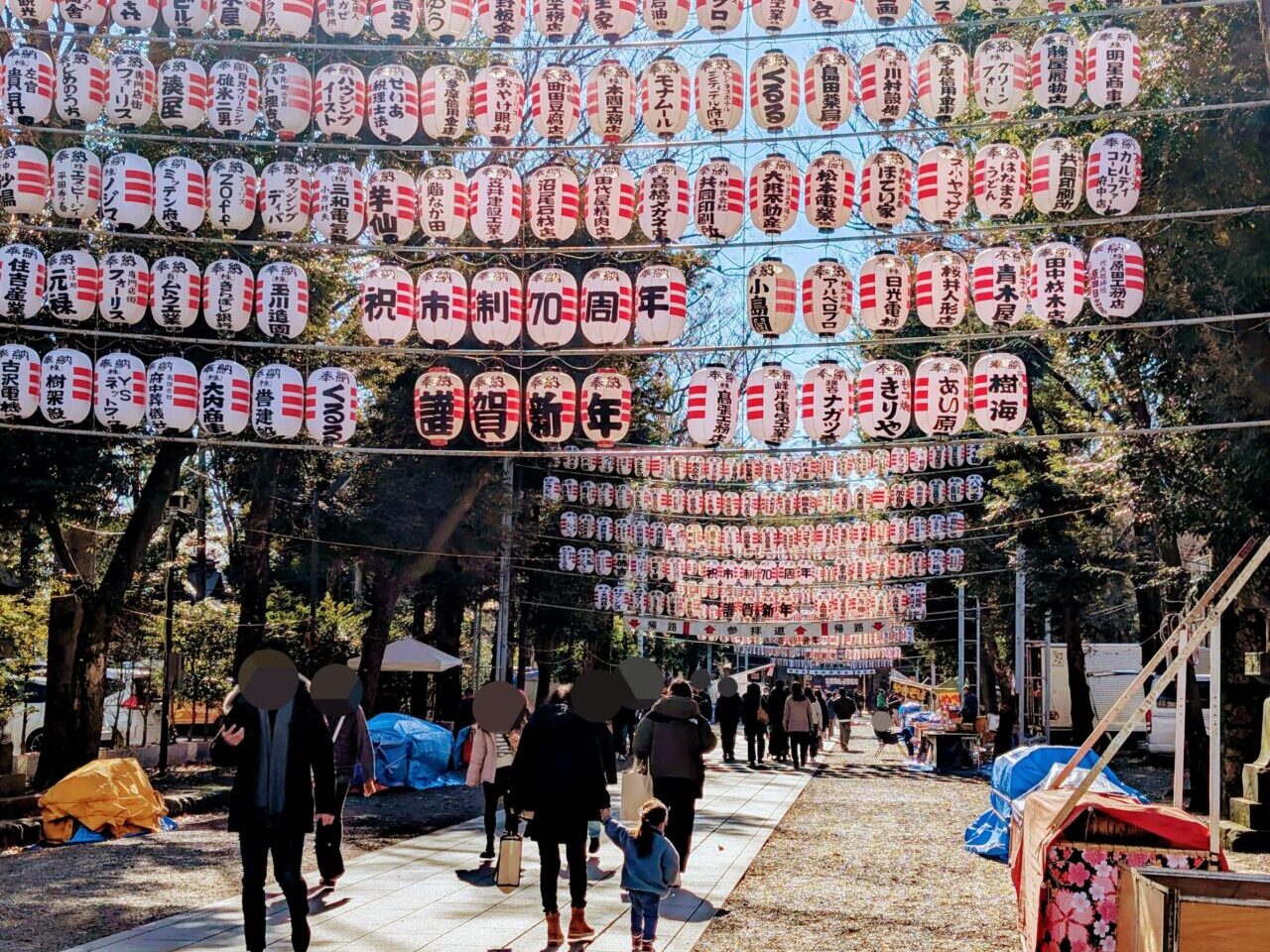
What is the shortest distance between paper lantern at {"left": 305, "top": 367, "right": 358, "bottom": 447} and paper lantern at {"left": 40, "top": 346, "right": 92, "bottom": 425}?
2.71 metres

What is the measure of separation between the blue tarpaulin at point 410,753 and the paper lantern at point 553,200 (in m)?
11.6

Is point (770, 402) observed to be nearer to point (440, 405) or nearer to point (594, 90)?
point (440, 405)

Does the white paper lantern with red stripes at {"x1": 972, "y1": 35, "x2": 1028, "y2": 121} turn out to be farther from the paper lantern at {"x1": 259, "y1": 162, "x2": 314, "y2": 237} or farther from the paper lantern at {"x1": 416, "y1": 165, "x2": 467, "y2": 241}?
the paper lantern at {"x1": 259, "y1": 162, "x2": 314, "y2": 237}

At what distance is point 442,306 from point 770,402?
458cm

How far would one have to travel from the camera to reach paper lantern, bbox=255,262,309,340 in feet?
55.8

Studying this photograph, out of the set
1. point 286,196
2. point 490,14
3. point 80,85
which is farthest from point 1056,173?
point 80,85

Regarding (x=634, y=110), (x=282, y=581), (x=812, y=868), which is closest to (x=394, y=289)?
(x=634, y=110)

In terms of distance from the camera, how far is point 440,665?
107ft

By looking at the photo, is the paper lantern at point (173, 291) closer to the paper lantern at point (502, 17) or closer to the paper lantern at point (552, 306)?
the paper lantern at point (552, 306)

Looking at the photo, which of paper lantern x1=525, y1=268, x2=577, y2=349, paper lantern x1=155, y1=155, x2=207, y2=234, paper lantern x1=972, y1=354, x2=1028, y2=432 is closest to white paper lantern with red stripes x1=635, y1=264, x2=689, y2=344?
paper lantern x1=525, y1=268, x2=577, y2=349

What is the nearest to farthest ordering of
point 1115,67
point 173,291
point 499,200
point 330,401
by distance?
1. point 1115,67
2. point 499,200
3. point 173,291
4. point 330,401

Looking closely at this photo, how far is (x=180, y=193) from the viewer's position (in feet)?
53.8

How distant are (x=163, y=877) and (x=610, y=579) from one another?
99.2 feet

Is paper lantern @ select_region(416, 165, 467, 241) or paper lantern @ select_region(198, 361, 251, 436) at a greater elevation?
paper lantern @ select_region(416, 165, 467, 241)
